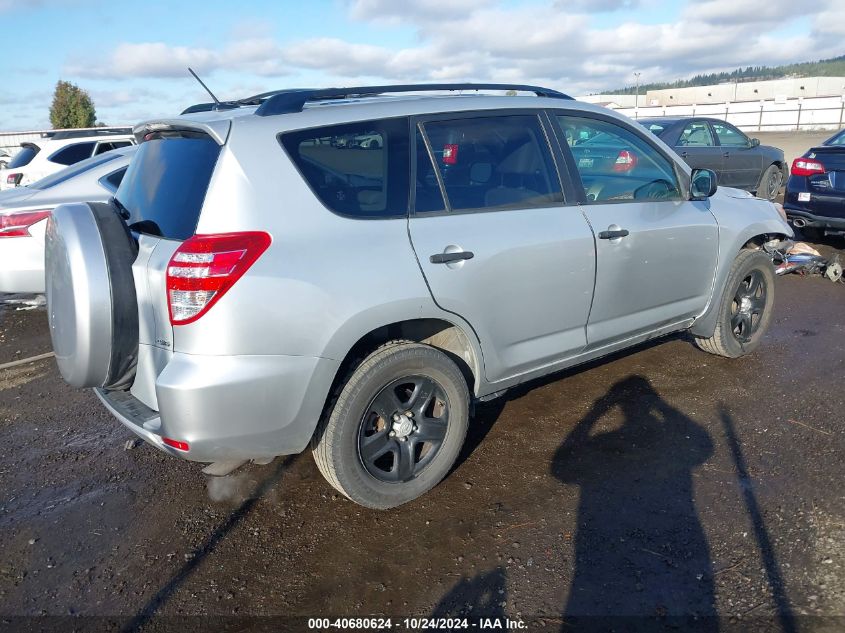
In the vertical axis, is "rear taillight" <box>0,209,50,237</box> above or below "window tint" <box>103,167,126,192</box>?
Answer: below

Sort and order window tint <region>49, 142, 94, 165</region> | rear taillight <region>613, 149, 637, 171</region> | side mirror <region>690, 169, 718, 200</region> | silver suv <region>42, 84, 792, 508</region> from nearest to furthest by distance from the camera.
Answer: silver suv <region>42, 84, 792, 508</region> < rear taillight <region>613, 149, 637, 171</region> < side mirror <region>690, 169, 718, 200</region> < window tint <region>49, 142, 94, 165</region>

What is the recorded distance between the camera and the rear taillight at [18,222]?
19.7 ft

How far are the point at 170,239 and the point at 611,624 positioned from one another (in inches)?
90.2

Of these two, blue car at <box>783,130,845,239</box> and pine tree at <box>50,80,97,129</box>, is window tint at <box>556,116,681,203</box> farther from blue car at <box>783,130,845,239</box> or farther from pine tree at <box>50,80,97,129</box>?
pine tree at <box>50,80,97,129</box>

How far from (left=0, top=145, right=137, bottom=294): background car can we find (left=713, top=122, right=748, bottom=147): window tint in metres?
9.75

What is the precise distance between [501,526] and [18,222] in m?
5.25

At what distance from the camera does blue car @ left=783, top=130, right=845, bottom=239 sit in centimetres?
794

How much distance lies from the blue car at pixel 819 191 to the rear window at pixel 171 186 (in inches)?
302

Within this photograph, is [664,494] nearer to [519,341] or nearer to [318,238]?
[519,341]

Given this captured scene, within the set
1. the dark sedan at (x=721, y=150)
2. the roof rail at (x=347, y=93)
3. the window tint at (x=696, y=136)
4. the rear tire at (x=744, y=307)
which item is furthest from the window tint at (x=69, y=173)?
the window tint at (x=696, y=136)

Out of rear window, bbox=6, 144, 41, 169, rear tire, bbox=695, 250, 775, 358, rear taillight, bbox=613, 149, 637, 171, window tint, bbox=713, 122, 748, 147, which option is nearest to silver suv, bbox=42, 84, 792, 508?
rear taillight, bbox=613, 149, 637, 171

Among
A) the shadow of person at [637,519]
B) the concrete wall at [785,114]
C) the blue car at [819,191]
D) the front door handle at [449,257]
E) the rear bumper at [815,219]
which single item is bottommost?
the concrete wall at [785,114]

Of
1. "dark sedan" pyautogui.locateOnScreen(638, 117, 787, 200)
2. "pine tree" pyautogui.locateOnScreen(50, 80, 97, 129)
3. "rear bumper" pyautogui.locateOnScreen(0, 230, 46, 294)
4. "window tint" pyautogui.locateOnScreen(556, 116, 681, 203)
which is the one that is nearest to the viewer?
"window tint" pyautogui.locateOnScreen(556, 116, 681, 203)

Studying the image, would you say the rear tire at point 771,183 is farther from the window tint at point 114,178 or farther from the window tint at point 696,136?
the window tint at point 114,178
